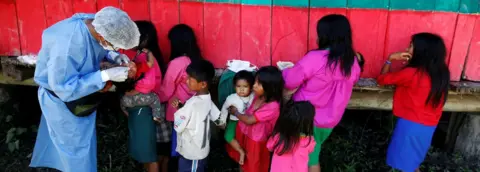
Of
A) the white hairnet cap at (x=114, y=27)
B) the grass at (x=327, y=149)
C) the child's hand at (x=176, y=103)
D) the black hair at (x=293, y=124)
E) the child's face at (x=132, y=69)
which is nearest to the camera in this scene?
the white hairnet cap at (x=114, y=27)

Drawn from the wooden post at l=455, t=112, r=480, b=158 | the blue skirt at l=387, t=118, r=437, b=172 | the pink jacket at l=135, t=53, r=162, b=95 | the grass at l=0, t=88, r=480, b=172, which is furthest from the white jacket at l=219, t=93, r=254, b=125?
the wooden post at l=455, t=112, r=480, b=158

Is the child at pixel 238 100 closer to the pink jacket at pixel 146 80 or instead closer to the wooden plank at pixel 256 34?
the wooden plank at pixel 256 34

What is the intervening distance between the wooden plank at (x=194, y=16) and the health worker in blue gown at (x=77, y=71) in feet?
2.55

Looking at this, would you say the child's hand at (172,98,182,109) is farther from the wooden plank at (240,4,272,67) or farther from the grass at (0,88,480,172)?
the grass at (0,88,480,172)

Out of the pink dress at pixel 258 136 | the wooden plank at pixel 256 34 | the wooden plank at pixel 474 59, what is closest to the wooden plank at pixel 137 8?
the wooden plank at pixel 256 34

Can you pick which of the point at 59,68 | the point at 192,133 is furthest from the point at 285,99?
the point at 59,68

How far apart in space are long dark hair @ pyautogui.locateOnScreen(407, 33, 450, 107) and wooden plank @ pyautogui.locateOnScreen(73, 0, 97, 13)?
2.52 m

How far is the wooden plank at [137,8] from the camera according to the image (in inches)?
149

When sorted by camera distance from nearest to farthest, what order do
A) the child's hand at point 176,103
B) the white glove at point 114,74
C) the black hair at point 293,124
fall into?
the white glove at point 114,74, the black hair at point 293,124, the child's hand at point 176,103

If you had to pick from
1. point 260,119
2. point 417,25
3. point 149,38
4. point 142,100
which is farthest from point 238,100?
point 417,25

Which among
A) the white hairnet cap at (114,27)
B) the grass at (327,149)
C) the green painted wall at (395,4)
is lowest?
the grass at (327,149)

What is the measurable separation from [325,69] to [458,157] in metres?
2.10

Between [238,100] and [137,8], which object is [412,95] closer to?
[238,100]

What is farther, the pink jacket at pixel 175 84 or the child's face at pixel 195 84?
the pink jacket at pixel 175 84
